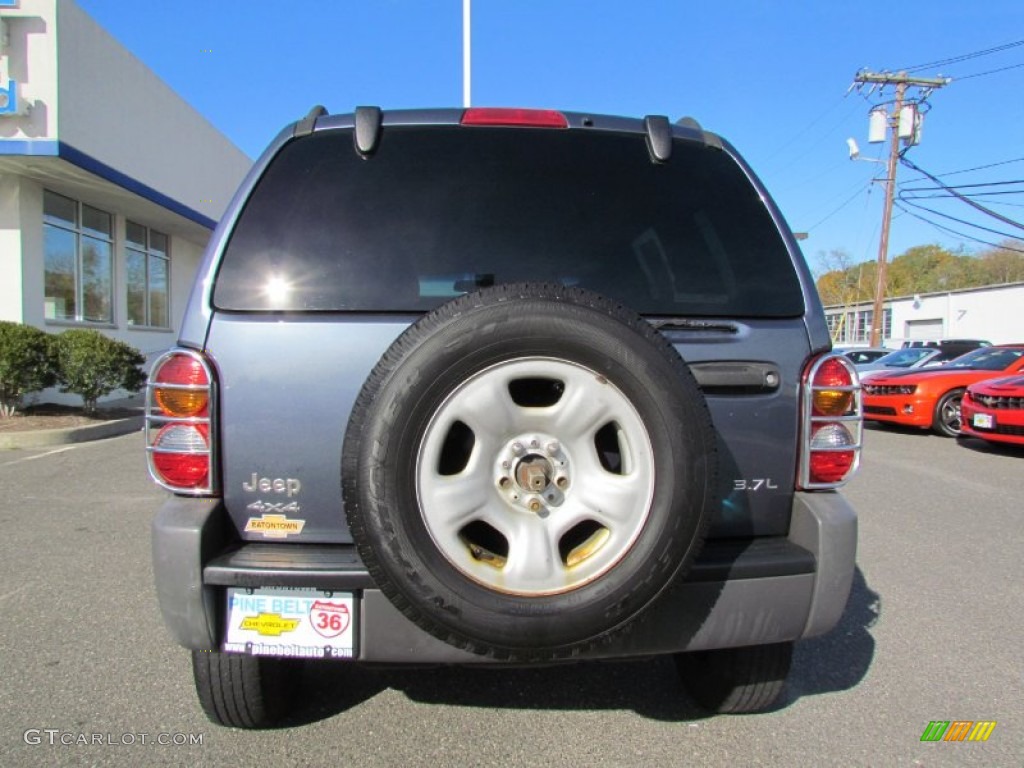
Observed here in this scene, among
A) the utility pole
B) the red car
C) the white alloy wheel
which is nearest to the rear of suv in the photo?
the white alloy wheel

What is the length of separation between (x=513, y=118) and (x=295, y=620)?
1738mm

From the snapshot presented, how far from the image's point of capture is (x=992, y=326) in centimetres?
3803

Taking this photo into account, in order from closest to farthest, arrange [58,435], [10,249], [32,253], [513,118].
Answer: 1. [513,118]
2. [58,435]
3. [10,249]
4. [32,253]

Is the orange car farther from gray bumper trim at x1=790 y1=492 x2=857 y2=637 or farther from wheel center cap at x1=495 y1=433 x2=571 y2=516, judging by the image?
wheel center cap at x1=495 y1=433 x2=571 y2=516

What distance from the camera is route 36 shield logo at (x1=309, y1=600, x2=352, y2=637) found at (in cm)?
194

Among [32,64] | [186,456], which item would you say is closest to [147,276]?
[32,64]

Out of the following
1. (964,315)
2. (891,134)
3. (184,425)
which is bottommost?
(184,425)

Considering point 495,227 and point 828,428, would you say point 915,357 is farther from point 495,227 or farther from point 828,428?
point 495,227

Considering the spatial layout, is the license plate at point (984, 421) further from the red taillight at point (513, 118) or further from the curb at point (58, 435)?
the curb at point (58, 435)

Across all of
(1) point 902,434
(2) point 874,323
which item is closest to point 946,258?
(2) point 874,323

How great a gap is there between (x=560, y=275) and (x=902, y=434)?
11.0m

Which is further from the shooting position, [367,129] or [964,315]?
[964,315]

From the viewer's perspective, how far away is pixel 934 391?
10.5 meters

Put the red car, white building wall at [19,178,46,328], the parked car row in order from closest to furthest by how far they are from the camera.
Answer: the red car
white building wall at [19,178,46,328]
the parked car row
